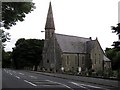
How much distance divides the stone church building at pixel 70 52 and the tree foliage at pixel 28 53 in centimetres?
767

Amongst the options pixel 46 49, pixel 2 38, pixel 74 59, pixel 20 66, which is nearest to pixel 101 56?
pixel 74 59

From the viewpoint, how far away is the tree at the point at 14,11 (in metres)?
14.7

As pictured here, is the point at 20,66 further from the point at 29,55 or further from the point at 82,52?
the point at 82,52

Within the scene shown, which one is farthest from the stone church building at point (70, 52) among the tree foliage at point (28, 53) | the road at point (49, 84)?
the road at point (49, 84)

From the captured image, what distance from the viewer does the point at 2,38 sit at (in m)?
19.8

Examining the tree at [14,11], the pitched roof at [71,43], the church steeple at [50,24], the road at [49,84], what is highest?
the church steeple at [50,24]

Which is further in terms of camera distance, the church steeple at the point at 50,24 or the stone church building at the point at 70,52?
the church steeple at the point at 50,24

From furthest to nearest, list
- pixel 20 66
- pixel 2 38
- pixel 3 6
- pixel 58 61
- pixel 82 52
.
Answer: pixel 20 66 → pixel 82 52 → pixel 58 61 → pixel 2 38 → pixel 3 6

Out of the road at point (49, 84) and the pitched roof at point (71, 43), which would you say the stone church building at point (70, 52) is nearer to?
the pitched roof at point (71, 43)

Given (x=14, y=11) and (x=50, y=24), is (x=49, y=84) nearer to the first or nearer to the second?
(x=14, y=11)

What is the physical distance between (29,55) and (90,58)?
861 inches

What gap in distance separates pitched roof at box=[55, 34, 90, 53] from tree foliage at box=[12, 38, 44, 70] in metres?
12.7

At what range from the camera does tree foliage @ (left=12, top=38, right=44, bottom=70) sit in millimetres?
113188

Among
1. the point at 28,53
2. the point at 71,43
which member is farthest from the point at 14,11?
the point at 28,53
